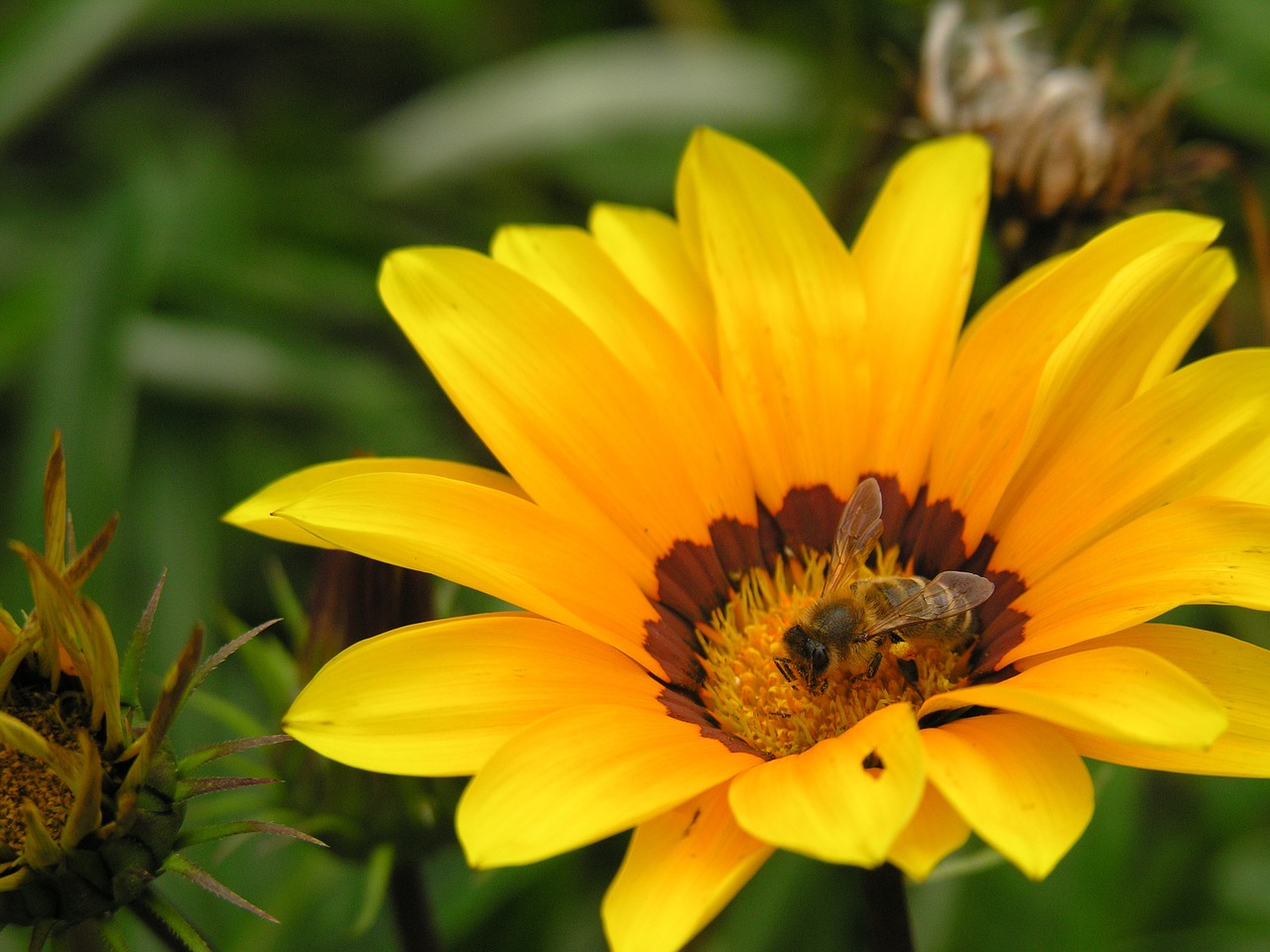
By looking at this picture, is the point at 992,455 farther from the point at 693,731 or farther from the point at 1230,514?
the point at 693,731

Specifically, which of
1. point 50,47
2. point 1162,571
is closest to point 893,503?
point 1162,571

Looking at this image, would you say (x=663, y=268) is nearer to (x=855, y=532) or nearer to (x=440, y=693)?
(x=855, y=532)

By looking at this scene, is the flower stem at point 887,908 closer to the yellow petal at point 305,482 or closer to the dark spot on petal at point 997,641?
the dark spot on petal at point 997,641

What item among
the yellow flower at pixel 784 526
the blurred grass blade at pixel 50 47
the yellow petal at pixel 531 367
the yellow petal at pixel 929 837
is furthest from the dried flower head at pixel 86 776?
the blurred grass blade at pixel 50 47

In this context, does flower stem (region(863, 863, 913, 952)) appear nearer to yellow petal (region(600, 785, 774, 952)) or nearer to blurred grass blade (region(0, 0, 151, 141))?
yellow petal (region(600, 785, 774, 952))

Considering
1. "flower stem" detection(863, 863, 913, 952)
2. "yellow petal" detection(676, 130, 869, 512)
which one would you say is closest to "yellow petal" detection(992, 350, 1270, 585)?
"yellow petal" detection(676, 130, 869, 512)

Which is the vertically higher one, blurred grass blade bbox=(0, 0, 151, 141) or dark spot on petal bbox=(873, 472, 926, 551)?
blurred grass blade bbox=(0, 0, 151, 141)
